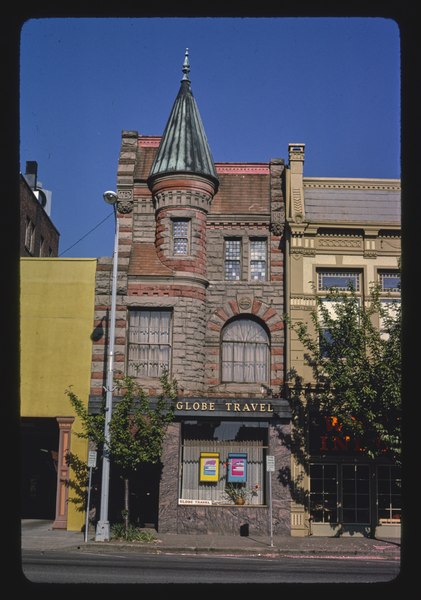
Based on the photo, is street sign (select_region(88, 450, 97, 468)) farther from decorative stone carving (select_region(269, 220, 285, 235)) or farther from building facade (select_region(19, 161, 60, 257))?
building facade (select_region(19, 161, 60, 257))

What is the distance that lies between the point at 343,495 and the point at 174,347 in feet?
27.1

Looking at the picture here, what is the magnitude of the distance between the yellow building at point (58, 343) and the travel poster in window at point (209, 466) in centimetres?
455

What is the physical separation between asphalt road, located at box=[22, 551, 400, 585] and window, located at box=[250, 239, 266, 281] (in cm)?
1165

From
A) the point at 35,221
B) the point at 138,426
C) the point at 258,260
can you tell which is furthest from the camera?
the point at 35,221

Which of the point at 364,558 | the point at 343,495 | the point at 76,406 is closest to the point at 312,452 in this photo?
the point at 343,495

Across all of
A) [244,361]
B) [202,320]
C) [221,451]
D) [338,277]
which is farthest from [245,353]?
[338,277]

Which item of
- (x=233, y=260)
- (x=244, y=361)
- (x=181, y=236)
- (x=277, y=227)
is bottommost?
(x=244, y=361)

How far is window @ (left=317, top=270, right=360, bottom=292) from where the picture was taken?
29406mm

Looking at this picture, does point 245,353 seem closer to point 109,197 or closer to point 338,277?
point 338,277

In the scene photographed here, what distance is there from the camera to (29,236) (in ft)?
140

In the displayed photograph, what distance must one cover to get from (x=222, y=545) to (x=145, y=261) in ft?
36.4

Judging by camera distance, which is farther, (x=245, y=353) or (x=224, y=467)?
(x=245, y=353)
